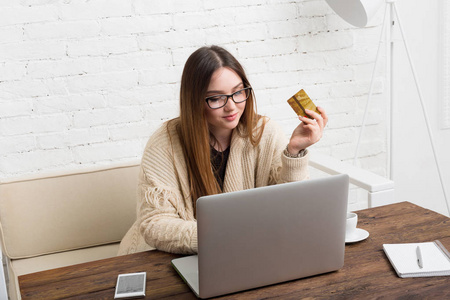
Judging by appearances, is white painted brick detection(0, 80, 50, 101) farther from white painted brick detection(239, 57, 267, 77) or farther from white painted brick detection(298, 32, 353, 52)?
white painted brick detection(298, 32, 353, 52)

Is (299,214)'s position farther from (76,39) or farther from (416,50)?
(416,50)

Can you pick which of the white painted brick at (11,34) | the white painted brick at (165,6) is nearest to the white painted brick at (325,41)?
the white painted brick at (165,6)

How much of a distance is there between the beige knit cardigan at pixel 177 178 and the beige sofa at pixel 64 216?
10.5 inches

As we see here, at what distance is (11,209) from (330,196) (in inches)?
54.9

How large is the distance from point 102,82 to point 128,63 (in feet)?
0.46

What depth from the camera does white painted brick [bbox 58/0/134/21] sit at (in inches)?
90.4

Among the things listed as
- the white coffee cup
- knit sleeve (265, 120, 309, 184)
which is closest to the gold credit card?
knit sleeve (265, 120, 309, 184)

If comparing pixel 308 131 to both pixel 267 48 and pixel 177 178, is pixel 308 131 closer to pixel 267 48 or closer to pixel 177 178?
pixel 177 178

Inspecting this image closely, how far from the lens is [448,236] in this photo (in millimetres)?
1494

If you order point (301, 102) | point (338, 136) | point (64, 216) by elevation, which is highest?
point (301, 102)

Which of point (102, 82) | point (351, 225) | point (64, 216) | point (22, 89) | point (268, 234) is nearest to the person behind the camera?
point (268, 234)

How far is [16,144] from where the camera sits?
2.32 metres

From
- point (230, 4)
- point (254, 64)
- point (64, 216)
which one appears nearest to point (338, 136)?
point (254, 64)

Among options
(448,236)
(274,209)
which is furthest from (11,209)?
(448,236)
